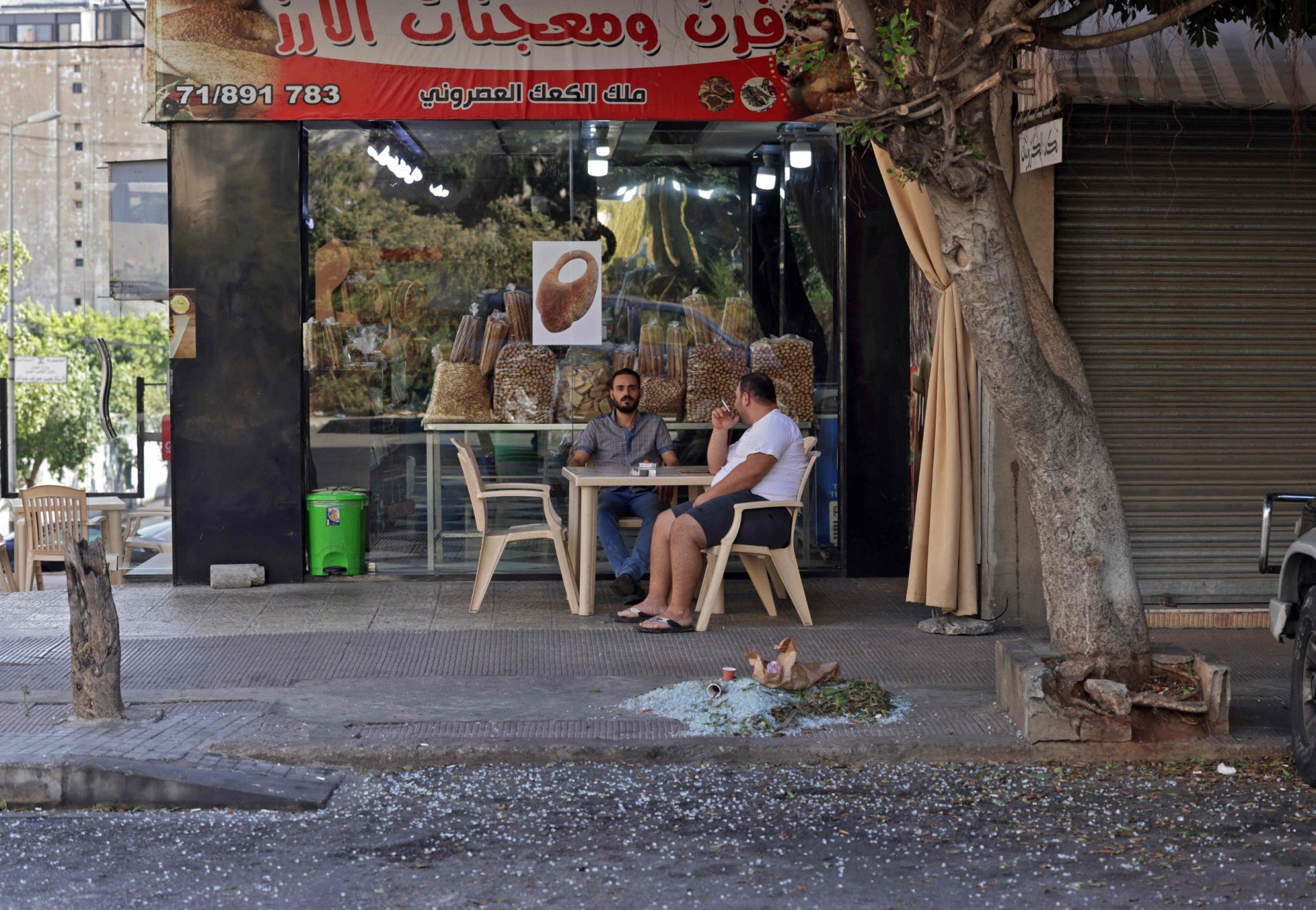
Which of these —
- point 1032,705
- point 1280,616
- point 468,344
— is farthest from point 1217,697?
point 468,344

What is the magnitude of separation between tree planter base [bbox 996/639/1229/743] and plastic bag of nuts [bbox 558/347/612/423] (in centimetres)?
449

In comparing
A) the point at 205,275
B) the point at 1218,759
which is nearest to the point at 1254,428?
the point at 1218,759

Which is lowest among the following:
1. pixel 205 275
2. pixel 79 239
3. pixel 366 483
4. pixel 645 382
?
pixel 366 483

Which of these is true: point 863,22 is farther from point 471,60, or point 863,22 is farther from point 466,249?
point 466,249

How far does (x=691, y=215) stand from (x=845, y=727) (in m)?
4.96

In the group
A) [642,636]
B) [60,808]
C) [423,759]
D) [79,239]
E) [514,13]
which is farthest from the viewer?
[79,239]

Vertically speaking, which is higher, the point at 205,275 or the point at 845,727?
the point at 205,275

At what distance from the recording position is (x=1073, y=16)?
6.05m

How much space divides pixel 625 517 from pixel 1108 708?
3.94 metres

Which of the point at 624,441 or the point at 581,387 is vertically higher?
the point at 581,387

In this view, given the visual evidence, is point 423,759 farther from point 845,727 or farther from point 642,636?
point 642,636

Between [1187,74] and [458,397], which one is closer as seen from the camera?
[1187,74]

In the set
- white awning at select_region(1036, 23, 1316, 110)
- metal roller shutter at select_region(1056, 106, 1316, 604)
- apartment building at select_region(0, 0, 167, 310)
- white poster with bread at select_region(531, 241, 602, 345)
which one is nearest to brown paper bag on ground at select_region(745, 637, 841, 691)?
metal roller shutter at select_region(1056, 106, 1316, 604)

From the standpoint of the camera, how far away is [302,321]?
30.2 ft
